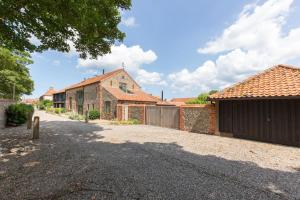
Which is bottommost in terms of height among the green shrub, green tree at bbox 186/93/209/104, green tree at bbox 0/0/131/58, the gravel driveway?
the gravel driveway

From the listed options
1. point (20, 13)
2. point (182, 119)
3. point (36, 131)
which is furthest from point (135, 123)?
point (20, 13)

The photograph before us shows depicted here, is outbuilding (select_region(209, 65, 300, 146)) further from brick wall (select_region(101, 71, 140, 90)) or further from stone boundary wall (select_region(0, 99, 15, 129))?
brick wall (select_region(101, 71, 140, 90))

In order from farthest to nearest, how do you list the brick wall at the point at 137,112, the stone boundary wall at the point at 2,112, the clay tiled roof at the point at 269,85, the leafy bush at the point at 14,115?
the brick wall at the point at 137,112 < the leafy bush at the point at 14,115 < the stone boundary wall at the point at 2,112 < the clay tiled roof at the point at 269,85

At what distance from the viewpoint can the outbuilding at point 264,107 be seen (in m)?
9.59

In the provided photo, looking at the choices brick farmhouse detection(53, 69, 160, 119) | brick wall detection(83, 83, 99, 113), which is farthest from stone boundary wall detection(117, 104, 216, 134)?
brick wall detection(83, 83, 99, 113)

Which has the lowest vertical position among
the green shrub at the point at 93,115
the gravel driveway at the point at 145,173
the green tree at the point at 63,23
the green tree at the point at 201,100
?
the gravel driveway at the point at 145,173

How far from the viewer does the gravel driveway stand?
4.13 metres

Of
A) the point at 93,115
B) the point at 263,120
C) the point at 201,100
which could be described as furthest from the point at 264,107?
the point at 93,115

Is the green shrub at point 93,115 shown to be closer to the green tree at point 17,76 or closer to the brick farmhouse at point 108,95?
the brick farmhouse at point 108,95

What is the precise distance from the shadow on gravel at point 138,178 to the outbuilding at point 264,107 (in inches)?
192

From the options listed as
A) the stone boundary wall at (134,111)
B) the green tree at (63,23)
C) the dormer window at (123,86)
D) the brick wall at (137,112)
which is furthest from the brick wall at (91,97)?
the green tree at (63,23)

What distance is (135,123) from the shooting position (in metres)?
20.4

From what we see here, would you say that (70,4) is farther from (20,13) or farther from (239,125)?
(239,125)

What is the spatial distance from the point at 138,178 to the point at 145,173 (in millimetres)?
429
